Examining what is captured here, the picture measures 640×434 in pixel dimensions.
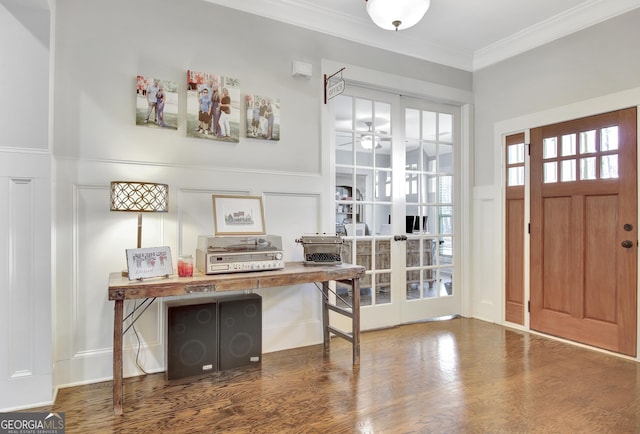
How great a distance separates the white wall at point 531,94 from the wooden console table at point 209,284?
187 cm

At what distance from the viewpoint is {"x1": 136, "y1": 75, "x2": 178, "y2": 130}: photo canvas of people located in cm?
263

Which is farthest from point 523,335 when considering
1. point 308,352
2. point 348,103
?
point 348,103

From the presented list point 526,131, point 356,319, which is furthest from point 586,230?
point 356,319

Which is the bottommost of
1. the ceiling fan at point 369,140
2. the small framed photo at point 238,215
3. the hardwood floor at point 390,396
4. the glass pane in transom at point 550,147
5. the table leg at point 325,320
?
the hardwood floor at point 390,396

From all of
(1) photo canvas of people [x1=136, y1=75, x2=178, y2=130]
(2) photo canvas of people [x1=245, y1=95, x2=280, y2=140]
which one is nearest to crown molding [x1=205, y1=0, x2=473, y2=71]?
(2) photo canvas of people [x1=245, y1=95, x2=280, y2=140]

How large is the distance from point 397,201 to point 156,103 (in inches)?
90.8

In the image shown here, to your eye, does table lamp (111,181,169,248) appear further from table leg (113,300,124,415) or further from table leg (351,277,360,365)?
table leg (351,277,360,365)

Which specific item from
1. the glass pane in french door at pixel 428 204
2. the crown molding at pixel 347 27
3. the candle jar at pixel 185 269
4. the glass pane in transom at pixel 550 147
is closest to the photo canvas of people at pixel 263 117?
the crown molding at pixel 347 27

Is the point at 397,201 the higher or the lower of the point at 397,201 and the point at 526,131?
the lower

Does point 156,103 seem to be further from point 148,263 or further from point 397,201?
point 397,201

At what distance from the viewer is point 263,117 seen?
10.0 feet

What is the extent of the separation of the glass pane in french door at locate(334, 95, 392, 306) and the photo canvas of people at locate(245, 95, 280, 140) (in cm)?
61

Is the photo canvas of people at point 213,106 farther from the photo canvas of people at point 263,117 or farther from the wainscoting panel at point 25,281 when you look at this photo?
the wainscoting panel at point 25,281

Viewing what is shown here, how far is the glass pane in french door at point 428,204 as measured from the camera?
3.96 metres
